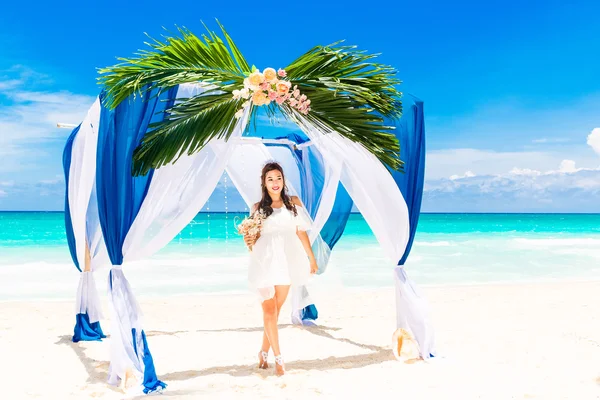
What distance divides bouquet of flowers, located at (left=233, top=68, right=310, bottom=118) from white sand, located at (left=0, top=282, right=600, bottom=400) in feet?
6.04

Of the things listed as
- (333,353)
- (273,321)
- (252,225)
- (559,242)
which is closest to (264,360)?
(273,321)

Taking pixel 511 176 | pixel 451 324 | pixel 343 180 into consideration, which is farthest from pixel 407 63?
pixel 343 180

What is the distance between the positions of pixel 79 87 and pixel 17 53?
131 inches

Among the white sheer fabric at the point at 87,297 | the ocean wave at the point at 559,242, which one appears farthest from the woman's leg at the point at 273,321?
the ocean wave at the point at 559,242

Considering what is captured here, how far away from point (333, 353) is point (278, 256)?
1.23m

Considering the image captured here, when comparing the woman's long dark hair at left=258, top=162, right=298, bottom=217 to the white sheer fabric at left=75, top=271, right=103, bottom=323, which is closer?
the woman's long dark hair at left=258, top=162, right=298, bottom=217

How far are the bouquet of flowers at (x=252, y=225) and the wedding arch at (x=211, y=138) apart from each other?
0.32m

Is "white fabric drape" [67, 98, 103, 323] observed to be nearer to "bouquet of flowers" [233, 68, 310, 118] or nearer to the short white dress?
"bouquet of flowers" [233, 68, 310, 118]

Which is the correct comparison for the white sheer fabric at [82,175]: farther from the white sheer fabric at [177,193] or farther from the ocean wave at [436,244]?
the ocean wave at [436,244]

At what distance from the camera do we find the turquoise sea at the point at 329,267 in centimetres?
1170

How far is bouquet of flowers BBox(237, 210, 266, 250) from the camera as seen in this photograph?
4.19m

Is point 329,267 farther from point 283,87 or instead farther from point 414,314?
point 283,87

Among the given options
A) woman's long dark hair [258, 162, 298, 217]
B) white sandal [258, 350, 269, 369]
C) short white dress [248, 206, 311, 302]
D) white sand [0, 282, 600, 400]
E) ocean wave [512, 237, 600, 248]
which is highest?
woman's long dark hair [258, 162, 298, 217]

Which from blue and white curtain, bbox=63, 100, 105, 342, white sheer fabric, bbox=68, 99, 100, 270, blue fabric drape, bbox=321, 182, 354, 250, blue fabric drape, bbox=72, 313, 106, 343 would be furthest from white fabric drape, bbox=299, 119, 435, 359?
blue fabric drape, bbox=72, 313, 106, 343
